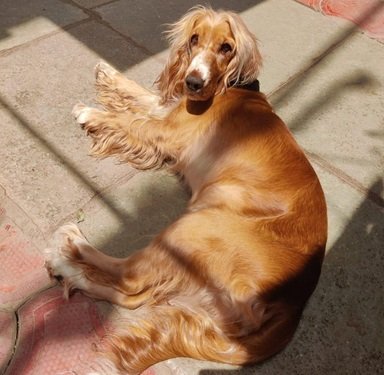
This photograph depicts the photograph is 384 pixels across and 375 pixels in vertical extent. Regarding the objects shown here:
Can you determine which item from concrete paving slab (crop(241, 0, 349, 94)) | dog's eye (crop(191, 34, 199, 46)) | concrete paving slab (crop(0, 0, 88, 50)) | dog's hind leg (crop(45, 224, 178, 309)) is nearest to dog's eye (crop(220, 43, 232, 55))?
dog's eye (crop(191, 34, 199, 46))

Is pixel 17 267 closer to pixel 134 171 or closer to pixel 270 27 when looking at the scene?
pixel 134 171

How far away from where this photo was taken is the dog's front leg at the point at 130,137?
130 inches

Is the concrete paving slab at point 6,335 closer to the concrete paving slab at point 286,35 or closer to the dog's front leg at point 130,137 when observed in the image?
the dog's front leg at point 130,137

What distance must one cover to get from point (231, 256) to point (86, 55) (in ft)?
8.53

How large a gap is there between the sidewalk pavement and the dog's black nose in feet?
2.24

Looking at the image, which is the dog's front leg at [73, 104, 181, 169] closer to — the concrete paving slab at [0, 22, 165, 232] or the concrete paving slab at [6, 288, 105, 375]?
the concrete paving slab at [0, 22, 165, 232]

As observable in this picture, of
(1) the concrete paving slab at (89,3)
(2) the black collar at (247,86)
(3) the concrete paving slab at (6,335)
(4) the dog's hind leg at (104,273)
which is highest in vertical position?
(2) the black collar at (247,86)

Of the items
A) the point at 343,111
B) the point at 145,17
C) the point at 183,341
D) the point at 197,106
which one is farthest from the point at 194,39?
the point at 183,341

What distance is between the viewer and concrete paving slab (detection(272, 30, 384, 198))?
3697mm

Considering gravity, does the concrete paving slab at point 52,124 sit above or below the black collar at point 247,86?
below

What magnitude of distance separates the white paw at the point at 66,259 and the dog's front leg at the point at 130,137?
0.77m

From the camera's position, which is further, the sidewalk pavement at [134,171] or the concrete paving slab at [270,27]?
the concrete paving slab at [270,27]

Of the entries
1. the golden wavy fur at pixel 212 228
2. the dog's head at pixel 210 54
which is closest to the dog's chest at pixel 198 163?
the golden wavy fur at pixel 212 228

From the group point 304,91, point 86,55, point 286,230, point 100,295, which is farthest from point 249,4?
point 100,295
